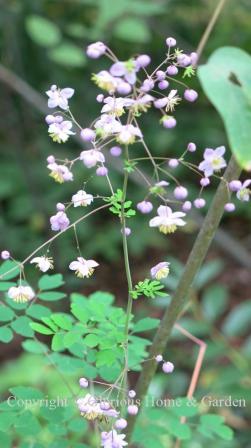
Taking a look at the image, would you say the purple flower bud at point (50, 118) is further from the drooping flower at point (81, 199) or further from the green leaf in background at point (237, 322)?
the green leaf in background at point (237, 322)

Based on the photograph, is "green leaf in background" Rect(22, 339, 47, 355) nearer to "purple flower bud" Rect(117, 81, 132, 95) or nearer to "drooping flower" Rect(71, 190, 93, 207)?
"drooping flower" Rect(71, 190, 93, 207)

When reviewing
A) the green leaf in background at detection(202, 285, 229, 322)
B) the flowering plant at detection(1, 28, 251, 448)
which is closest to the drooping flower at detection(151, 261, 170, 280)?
the flowering plant at detection(1, 28, 251, 448)

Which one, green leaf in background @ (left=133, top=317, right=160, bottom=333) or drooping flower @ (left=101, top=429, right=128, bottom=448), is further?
green leaf in background @ (left=133, top=317, right=160, bottom=333)

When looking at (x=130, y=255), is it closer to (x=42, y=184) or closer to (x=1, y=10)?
(x=42, y=184)

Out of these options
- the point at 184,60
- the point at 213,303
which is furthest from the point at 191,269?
the point at 213,303

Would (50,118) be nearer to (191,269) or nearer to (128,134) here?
(128,134)

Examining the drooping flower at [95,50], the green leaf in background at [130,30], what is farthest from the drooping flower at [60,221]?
the green leaf in background at [130,30]
